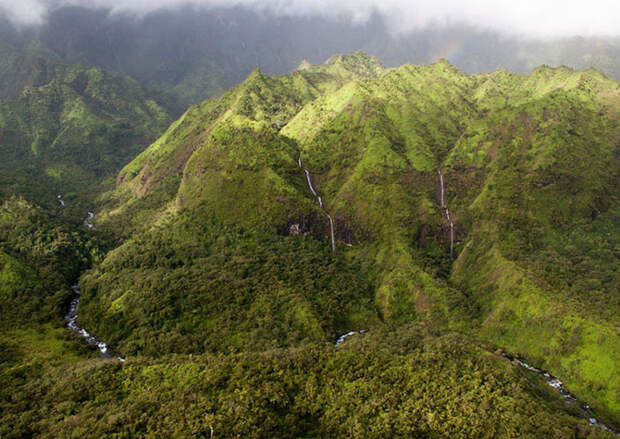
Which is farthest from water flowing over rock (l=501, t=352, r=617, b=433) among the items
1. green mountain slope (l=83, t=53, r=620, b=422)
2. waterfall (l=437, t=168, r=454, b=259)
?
waterfall (l=437, t=168, r=454, b=259)

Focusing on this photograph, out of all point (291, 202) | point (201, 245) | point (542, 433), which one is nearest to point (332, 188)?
point (291, 202)

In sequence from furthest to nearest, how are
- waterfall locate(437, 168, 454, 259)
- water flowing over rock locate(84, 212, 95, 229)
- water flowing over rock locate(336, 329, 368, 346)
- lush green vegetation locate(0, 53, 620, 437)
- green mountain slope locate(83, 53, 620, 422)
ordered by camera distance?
water flowing over rock locate(84, 212, 95, 229)
waterfall locate(437, 168, 454, 259)
water flowing over rock locate(336, 329, 368, 346)
green mountain slope locate(83, 53, 620, 422)
lush green vegetation locate(0, 53, 620, 437)

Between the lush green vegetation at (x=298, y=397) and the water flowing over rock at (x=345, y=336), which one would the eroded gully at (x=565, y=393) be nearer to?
the lush green vegetation at (x=298, y=397)

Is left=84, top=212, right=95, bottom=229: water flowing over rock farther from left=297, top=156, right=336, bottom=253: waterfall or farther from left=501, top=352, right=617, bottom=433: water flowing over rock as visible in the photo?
left=501, top=352, right=617, bottom=433: water flowing over rock

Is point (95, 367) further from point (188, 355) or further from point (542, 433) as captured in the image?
point (542, 433)

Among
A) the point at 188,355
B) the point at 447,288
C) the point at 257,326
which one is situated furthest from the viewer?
the point at 447,288
